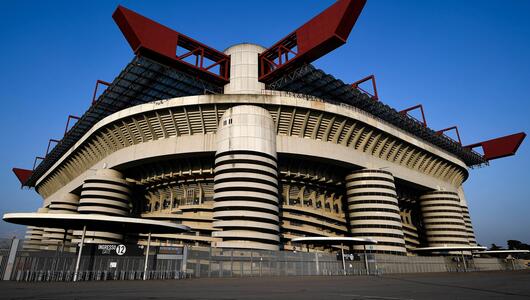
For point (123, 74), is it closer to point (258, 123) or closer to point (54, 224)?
point (258, 123)

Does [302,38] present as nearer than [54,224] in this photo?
No

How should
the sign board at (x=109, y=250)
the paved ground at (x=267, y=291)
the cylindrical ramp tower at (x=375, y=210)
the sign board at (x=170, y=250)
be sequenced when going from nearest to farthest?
the paved ground at (x=267, y=291) < the sign board at (x=109, y=250) < the sign board at (x=170, y=250) < the cylindrical ramp tower at (x=375, y=210)

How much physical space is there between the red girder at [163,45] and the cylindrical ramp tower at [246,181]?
8.21 m

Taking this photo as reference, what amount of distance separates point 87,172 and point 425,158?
204 ft

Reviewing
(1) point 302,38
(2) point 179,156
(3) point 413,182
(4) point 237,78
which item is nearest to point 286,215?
(2) point 179,156

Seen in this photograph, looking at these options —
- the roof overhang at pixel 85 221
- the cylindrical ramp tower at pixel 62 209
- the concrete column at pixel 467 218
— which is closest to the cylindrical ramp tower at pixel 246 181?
the roof overhang at pixel 85 221

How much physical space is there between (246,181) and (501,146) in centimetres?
7041

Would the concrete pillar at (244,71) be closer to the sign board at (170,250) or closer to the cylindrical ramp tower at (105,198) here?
the cylindrical ramp tower at (105,198)

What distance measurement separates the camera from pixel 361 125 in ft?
162

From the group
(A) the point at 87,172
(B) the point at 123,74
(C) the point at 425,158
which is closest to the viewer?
(B) the point at 123,74

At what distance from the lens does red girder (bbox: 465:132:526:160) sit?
75.4 meters

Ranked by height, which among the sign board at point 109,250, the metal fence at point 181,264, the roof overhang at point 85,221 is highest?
the roof overhang at point 85,221

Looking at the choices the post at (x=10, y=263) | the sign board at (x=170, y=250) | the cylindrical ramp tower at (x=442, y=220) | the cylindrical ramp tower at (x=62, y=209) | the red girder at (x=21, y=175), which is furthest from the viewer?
the red girder at (x=21, y=175)

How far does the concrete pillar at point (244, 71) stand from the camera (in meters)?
46.9
